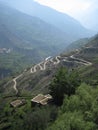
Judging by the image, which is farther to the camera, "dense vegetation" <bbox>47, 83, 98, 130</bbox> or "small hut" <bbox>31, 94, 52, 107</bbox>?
A: "small hut" <bbox>31, 94, 52, 107</bbox>

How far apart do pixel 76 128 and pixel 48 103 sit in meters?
26.2

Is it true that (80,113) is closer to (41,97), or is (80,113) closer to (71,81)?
(71,81)

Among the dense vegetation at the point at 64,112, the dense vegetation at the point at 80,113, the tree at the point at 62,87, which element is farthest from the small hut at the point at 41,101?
the dense vegetation at the point at 80,113

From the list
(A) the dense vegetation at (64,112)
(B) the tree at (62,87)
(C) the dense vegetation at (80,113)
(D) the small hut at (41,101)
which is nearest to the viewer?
(C) the dense vegetation at (80,113)

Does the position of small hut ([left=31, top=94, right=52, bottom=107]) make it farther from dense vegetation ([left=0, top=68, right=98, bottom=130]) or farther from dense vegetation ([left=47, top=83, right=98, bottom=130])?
dense vegetation ([left=47, top=83, right=98, bottom=130])

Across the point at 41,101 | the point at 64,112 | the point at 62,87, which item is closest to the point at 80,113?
the point at 64,112

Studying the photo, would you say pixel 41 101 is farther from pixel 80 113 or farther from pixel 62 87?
pixel 80 113

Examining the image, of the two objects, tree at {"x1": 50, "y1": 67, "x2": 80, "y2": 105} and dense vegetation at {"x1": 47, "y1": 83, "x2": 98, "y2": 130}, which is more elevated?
tree at {"x1": 50, "y1": 67, "x2": 80, "y2": 105}

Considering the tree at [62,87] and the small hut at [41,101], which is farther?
the small hut at [41,101]

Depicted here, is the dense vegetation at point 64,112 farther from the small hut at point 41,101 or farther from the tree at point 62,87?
the small hut at point 41,101

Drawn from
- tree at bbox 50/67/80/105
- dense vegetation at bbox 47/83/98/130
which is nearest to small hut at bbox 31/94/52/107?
tree at bbox 50/67/80/105

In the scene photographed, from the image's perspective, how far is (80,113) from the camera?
55219 millimetres

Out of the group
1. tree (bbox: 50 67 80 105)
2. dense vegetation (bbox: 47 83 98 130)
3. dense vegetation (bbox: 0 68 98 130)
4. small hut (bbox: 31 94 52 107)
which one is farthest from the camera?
small hut (bbox: 31 94 52 107)

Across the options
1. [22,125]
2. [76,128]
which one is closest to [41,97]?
[22,125]
